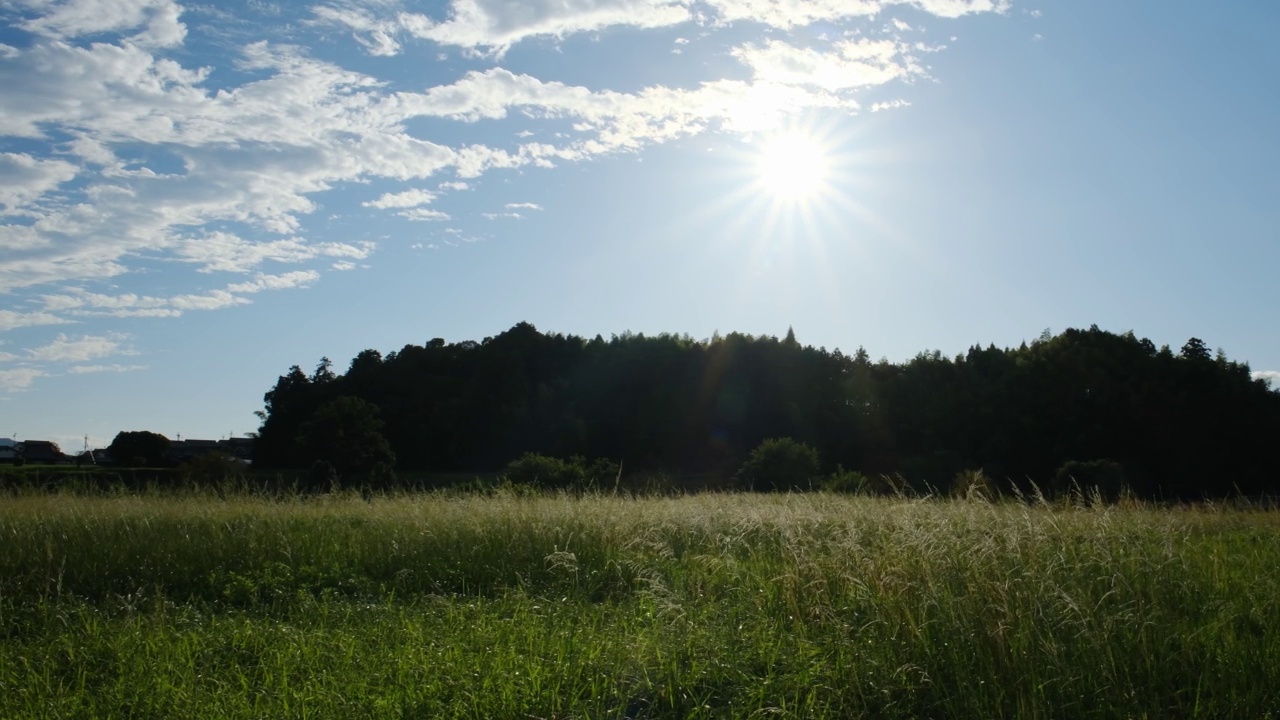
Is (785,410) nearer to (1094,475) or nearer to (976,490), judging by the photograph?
(1094,475)

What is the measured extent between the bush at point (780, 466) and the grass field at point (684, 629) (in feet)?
→ 63.2

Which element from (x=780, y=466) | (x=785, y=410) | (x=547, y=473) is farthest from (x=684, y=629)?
(x=785, y=410)

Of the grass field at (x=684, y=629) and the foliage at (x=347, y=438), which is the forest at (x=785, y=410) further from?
the grass field at (x=684, y=629)

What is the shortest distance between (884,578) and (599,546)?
4.73 meters

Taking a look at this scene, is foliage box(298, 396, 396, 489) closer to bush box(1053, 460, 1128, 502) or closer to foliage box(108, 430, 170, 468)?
foliage box(108, 430, 170, 468)

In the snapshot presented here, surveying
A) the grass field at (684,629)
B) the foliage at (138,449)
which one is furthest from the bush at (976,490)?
the foliage at (138,449)

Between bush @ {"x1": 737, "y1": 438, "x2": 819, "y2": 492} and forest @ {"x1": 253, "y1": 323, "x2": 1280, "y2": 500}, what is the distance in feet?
23.6

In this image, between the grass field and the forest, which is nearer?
the grass field

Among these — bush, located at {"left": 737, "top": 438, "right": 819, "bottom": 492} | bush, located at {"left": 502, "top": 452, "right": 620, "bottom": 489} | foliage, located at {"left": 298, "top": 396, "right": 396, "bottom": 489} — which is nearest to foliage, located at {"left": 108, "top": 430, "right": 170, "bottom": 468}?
foliage, located at {"left": 298, "top": 396, "right": 396, "bottom": 489}

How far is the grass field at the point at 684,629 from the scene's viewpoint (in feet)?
15.7

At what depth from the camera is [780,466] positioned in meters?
29.3

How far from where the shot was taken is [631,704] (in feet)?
15.8

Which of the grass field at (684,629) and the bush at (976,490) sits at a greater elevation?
the bush at (976,490)

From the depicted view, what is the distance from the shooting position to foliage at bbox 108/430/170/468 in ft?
154
